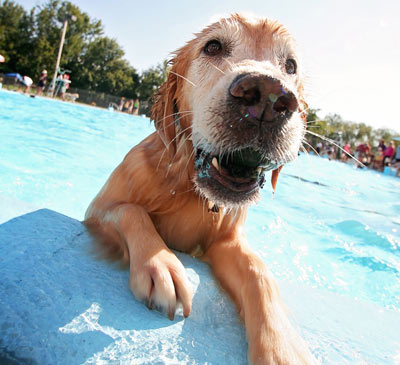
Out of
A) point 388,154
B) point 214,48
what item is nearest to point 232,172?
point 214,48

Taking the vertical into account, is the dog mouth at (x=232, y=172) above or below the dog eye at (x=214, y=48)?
below

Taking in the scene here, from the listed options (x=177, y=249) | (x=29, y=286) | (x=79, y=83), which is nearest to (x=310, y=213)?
(x=177, y=249)

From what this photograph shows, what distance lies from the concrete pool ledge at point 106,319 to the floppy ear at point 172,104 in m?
0.93

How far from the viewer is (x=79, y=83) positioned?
2436 inches

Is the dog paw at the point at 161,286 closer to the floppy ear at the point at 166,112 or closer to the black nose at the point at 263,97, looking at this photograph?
the black nose at the point at 263,97

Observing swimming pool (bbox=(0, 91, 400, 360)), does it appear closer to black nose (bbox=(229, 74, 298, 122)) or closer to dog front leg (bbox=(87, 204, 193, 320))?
black nose (bbox=(229, 74, 298, 122))

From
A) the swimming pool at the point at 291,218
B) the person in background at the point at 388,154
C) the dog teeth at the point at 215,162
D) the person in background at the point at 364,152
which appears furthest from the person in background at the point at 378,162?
the dog teeth at the point at 215,162

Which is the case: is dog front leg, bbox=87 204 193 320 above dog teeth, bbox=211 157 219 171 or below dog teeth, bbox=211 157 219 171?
below

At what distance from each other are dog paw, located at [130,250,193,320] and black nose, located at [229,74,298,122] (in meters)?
0.85

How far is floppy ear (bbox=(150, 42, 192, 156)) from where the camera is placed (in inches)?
101

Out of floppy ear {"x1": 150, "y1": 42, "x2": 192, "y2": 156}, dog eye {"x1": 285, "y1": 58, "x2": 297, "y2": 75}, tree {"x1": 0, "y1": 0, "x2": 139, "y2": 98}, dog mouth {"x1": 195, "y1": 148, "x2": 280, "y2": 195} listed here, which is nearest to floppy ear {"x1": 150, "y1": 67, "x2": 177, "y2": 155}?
floppy ear {"x1": 150, "y1": 42, "x2": 192, "y2": 156}

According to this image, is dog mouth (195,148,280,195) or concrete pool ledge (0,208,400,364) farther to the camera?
dog mouth (195,148,280,195)

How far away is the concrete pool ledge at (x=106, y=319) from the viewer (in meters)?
1.21

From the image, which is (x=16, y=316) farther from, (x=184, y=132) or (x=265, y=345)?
(x=184, y=132)
